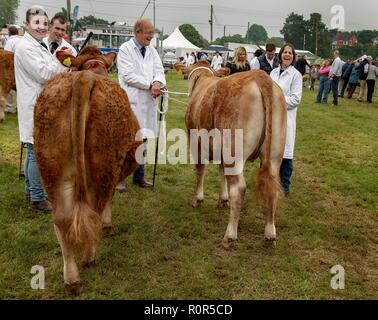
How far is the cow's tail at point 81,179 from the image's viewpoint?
3068 mm

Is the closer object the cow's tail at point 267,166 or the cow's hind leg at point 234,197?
the cow's tail at point 267,166

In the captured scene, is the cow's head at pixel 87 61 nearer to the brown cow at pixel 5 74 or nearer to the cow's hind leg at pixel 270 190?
the cow's hind leg at pixel 270 190

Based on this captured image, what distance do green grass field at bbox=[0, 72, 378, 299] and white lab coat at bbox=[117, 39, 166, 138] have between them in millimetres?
1096

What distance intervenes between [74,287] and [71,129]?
1.32 meters

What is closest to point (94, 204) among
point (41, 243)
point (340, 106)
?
point (41, 243)

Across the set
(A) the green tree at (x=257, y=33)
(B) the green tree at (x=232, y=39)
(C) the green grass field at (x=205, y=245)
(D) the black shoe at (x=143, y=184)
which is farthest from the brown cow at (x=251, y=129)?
(A) the green tree at (x=257, y=33)

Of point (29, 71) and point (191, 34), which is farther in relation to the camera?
point (191, 34)

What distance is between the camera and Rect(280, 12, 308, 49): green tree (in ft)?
247

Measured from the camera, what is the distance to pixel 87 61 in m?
4.00

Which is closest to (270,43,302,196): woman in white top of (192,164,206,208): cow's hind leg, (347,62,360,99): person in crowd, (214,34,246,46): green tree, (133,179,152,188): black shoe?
(192,164,206,208): cow's hind leg

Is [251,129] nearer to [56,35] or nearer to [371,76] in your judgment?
[56,35]

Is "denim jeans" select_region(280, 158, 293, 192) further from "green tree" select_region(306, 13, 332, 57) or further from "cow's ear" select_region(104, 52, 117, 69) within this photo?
"green tree" select_region(306, 13, 332, 57)

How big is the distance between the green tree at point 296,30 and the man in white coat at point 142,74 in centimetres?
7266

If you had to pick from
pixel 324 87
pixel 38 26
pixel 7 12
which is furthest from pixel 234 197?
pixel 7 12
